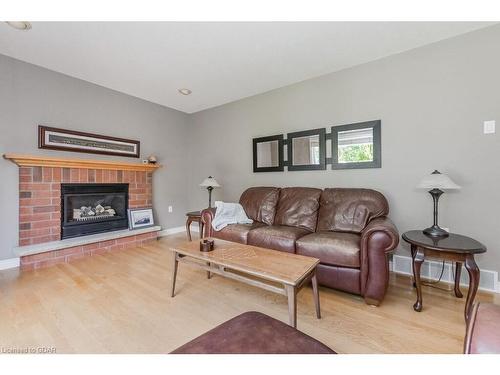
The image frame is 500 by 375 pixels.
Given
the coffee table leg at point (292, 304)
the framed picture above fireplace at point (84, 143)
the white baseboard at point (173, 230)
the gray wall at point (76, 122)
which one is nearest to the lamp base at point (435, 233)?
the coffee table leg at point (292, 304)

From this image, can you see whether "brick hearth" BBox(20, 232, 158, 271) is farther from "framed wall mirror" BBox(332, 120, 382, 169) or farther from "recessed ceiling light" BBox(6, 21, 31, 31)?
"framed wall mirror" BBox(332, 120, 382, 169)

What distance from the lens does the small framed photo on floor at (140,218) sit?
3.53m

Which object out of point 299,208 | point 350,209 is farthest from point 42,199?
point 350,209

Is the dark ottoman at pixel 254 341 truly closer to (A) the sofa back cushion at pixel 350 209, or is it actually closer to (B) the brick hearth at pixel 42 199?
(A) the sofa back cushion at pixel 350 209

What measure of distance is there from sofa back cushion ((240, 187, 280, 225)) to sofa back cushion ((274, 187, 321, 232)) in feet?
0.27

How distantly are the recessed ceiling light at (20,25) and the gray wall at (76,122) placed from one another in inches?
31.4

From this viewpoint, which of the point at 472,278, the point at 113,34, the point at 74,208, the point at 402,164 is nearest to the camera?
the point at 472,278

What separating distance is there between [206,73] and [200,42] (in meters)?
0.65

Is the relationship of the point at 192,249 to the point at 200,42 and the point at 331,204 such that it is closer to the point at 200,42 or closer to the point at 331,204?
the point at 331,204

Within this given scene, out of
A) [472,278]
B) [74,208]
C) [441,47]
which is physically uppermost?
[441,47]

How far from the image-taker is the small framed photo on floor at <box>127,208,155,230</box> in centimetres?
353

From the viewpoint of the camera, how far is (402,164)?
7.75 ft
